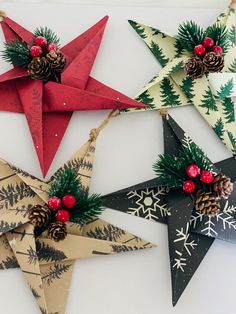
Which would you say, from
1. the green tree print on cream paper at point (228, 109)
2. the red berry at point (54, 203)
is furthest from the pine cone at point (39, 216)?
the green tree print on cream paper at point (228, 109)

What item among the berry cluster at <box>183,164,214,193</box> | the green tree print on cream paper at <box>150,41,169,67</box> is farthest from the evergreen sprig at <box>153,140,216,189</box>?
the green tree print on cream paper at <box>150,41,169,67</box>

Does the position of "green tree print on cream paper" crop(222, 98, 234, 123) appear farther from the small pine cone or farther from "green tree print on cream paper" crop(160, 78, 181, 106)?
the small pine cone

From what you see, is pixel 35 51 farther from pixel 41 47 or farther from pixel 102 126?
pixel 102 126

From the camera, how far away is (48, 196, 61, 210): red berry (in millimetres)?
833

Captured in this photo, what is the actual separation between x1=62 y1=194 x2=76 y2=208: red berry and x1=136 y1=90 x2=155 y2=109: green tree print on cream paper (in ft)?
0.94

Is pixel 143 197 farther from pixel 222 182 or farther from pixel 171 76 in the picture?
pixel 171 76

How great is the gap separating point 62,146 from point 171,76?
12.1 inches

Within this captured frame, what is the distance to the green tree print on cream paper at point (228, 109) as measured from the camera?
1.02 meters

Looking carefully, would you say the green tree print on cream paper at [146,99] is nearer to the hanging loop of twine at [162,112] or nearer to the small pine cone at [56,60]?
the hanging loop of twine at [162,112]

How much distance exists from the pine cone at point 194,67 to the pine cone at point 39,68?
0.31 meters

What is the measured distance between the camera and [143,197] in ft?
3.07

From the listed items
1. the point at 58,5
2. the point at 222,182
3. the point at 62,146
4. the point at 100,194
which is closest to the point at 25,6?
the point at 58,5

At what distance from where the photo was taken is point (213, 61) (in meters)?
0.98

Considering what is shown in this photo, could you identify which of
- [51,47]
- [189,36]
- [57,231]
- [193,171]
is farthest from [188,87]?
[57,231]
